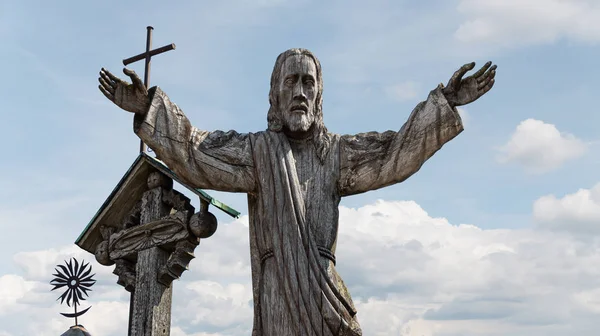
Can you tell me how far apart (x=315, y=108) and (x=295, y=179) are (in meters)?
0.53

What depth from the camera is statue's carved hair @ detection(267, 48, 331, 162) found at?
5.19 m

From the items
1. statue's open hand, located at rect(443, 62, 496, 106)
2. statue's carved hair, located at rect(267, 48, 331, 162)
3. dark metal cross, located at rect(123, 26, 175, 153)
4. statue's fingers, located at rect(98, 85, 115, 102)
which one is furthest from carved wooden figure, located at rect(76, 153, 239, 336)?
statue's open hand, located at rect(443, 62, 496, 106)

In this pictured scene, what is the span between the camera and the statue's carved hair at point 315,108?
519 centimetres

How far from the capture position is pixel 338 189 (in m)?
5.12

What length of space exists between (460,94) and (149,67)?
18.0 feet

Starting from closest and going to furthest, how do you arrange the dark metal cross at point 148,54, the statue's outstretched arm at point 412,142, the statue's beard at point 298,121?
1. the statue's outstretched arm at point 412,142
2. the statue's beard at point 298,121
3. the dark metal cross at point 148,54

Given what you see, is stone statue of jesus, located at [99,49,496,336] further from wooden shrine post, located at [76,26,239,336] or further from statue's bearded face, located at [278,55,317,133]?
wooden shrine post, located at [76,26,239,336]

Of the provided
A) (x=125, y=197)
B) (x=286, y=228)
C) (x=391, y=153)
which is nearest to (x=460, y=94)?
Answer: (x=391, y=153)

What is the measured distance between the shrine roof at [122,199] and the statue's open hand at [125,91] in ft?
12.6

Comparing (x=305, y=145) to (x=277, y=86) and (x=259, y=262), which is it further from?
(x=259, y=262)

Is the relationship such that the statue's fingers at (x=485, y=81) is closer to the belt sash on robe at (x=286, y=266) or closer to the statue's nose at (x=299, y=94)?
the statue's nose at (x=299, y=94)

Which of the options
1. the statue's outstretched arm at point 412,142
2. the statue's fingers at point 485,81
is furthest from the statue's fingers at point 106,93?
the statue's fingers at point 485,81

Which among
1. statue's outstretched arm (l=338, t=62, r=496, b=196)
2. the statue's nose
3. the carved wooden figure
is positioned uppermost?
the carved wooden figure

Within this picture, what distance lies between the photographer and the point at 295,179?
16.3ft
